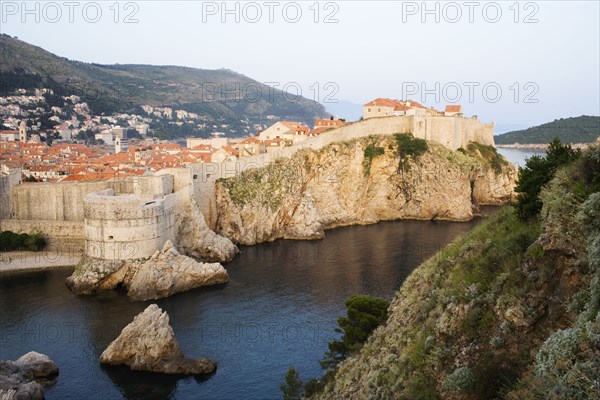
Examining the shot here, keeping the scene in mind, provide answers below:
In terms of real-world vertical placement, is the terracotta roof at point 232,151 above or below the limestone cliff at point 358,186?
above

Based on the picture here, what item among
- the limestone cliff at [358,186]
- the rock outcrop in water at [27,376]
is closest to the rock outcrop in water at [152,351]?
the rock outcrop in water at [27,376]

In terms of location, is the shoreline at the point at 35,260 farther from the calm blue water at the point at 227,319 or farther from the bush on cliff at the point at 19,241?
the calm blue water at the point at 227,319

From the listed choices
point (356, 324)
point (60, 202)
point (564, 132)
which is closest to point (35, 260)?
point (60, 202)

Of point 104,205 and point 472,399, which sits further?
point 104,205

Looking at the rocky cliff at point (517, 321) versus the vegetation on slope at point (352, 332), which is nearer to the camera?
the rocky cliff at point (517, 321)

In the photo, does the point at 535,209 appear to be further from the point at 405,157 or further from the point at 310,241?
the point at 405,157

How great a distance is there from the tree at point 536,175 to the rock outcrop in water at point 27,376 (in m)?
12.7

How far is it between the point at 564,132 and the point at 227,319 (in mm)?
76721

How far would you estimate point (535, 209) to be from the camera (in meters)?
7.79

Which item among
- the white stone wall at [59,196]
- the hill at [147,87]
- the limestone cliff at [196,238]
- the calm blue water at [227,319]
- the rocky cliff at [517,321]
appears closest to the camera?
the rocky cliff at [517,321]

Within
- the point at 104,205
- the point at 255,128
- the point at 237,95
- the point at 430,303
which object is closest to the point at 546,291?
the point at 430,303

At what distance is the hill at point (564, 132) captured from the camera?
2985 inches

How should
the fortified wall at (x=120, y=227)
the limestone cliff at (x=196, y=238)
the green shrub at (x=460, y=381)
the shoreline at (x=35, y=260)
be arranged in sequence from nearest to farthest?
1. the green shrub at (x=460, y=381)
2. the fortified wall at (x=120, y=227)
3. the shoreline at (x=35, y=260)
4. the limestone cliff at (x=196, y=238)

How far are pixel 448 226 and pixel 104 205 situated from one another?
2394cm
